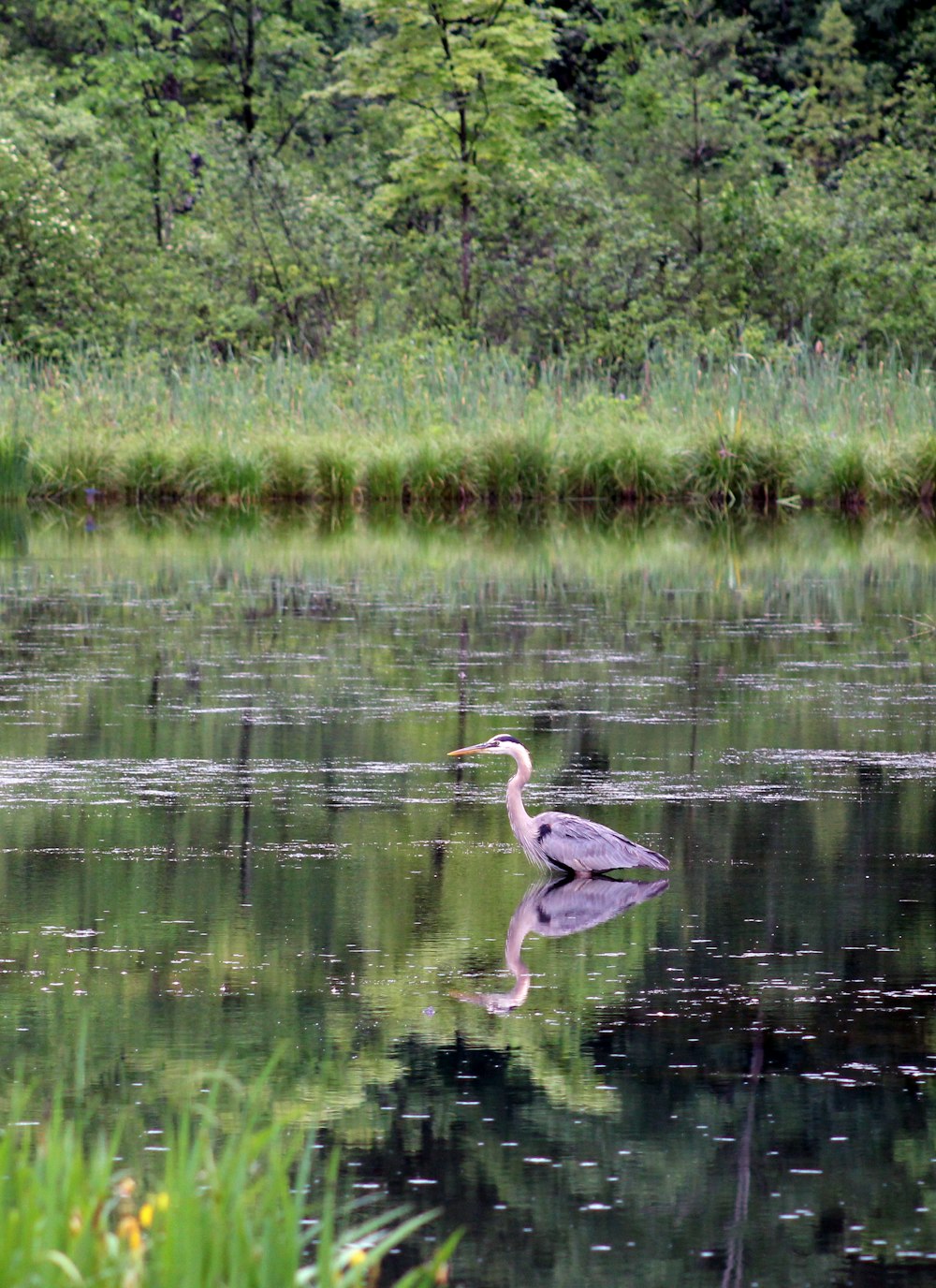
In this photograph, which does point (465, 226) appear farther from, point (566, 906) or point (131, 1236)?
point (131, 1236)

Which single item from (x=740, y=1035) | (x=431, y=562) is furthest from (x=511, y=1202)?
(x=431, y=562)

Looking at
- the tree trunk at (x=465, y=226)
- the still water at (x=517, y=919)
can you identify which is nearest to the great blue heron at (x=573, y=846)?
the still water at (x=517, y=919)

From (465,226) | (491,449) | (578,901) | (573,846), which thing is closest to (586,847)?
(573,846)

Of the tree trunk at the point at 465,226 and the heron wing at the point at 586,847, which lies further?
the tree trunk at the point at 465,226

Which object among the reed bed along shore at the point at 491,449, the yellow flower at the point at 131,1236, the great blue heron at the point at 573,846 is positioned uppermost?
the yellow flower at the point at 131,1236

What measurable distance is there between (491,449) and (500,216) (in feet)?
40.9

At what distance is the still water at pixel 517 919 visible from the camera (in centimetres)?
419

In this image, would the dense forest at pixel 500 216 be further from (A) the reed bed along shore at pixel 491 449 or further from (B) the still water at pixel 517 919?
(B) the still water at pixel 517 919

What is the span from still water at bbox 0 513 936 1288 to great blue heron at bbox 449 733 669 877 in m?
0.11

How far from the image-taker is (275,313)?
115 feet

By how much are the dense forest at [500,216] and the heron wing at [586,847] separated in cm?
2185

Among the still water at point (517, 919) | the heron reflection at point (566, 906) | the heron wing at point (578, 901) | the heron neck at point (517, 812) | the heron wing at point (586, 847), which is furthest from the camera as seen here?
the heron neck at point (517, 812)

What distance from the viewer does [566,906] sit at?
6539 millimetres

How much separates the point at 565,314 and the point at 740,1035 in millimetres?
28828
